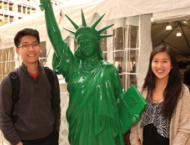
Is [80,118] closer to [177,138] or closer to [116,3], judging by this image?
[177,138]

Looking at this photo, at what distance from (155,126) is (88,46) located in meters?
0.78

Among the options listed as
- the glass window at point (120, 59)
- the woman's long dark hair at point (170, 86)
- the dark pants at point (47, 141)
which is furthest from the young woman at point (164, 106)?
the glass window at point (120, 59)

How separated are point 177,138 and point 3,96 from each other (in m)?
1.22

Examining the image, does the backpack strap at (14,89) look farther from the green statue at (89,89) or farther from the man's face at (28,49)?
the green statue at (89,89)

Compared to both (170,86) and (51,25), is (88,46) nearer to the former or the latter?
(51,25)

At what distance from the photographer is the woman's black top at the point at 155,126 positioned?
1299mm

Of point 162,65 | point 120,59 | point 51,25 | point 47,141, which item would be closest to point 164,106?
point 162,65

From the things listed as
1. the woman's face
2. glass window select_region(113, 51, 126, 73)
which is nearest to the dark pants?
the woman's face

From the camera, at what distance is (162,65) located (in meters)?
1.32

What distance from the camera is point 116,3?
2705 mm

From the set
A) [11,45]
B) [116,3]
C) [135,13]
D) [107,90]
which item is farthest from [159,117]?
[11,45]

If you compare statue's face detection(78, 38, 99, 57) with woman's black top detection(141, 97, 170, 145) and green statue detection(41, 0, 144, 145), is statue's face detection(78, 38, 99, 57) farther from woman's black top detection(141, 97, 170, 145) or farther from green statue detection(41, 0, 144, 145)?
woman's black top detection(141, 97, 170, 145)

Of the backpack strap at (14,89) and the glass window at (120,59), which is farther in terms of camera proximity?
the glass window at (120,59)

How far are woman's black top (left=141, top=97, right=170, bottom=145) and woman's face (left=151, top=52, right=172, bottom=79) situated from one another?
9.0 inches
